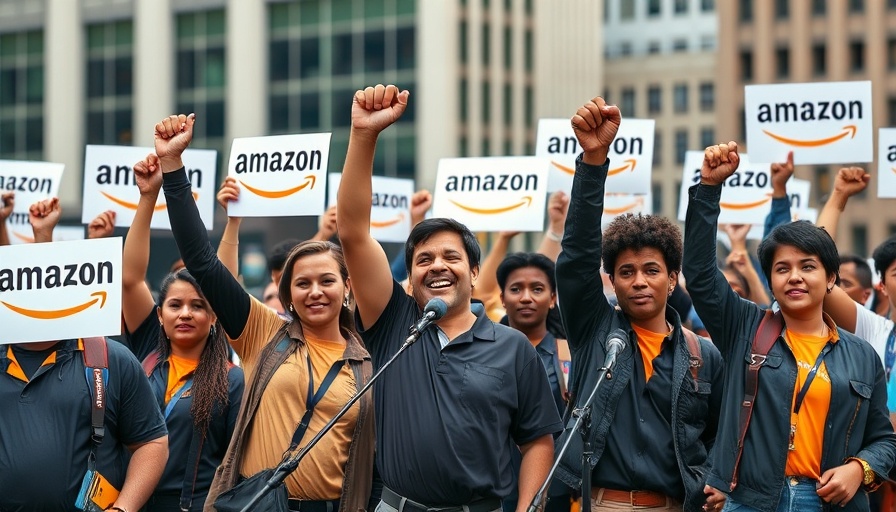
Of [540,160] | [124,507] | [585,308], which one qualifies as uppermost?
[540,160]

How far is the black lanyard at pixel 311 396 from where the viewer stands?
548 cm

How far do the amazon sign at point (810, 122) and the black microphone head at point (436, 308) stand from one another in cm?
436

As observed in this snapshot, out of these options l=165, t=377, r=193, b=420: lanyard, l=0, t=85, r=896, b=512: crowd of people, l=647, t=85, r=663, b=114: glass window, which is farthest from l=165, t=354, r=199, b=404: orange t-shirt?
l=647, t=85, r=663, b=114: glass window

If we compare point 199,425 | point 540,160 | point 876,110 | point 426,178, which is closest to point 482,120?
point 426,178

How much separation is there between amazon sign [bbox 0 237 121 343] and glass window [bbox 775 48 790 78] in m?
69.2

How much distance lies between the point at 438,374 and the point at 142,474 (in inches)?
50.9

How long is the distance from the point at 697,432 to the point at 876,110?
215 ft

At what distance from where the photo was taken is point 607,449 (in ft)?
17.9

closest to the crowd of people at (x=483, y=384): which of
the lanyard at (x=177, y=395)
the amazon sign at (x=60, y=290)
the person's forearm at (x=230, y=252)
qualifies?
the amazon sign at (x=60, y=290)

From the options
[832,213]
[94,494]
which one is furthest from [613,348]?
[832,213]

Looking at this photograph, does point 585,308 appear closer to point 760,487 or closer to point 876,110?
point 760,487

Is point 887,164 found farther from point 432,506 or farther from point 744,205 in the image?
point 432,506

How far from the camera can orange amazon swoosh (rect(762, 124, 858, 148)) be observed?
866 centimetres

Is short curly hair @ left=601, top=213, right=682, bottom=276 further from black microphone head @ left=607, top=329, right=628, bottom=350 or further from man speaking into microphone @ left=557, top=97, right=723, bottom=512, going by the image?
black microphone head @ left=607, top=329, right=628, bottom=350
